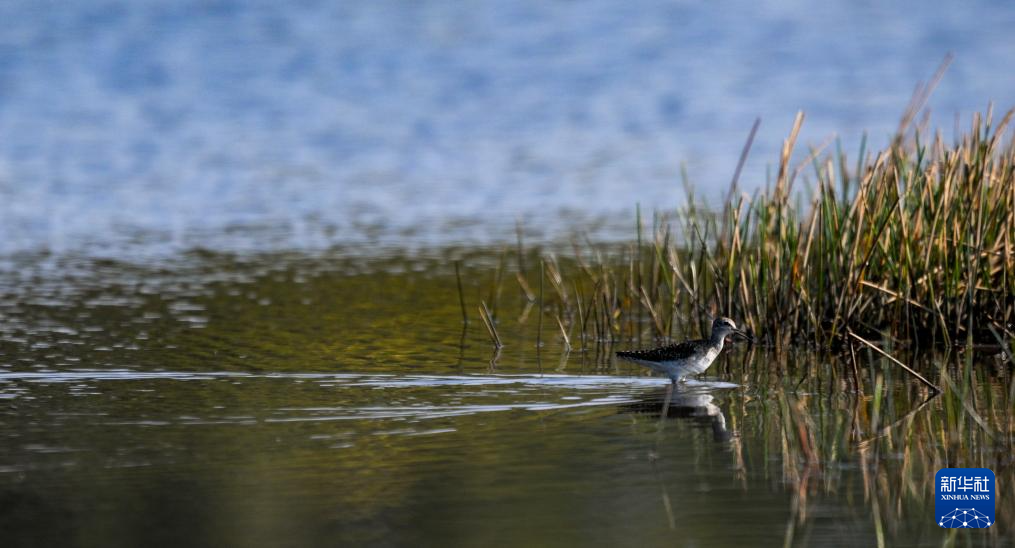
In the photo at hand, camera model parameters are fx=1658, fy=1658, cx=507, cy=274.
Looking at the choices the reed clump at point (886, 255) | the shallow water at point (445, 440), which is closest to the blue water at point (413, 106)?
the reed clump at point (886, 255)

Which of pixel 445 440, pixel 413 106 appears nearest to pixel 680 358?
pixel 445 440

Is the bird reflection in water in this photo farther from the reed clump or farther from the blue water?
the blue water

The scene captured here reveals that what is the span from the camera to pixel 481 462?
26.8 ft

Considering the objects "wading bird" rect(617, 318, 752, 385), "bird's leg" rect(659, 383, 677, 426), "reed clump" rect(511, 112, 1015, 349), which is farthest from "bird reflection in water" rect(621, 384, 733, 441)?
"reed clump" rect(511, 112, 1015, 349)

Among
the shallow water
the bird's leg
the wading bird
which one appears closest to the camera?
the shallow water

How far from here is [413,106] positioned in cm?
3366

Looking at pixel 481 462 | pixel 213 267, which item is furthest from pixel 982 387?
pixel 213 267

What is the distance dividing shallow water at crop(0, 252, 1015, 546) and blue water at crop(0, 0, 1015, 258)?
464 centimetres

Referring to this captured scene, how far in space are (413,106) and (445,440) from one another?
25359 mm

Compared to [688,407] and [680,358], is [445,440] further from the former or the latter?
[680,358]

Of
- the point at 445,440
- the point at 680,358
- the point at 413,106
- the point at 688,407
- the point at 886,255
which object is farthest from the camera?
the point at 413,106

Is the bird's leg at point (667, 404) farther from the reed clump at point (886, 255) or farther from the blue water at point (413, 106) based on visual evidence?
the blue water at point (413, 106)

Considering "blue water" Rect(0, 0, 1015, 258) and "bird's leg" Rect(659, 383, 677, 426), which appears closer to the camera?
"bird's leg" Rect(659, 383, 677, 426)

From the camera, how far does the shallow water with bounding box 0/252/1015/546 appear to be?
23.1 ft
